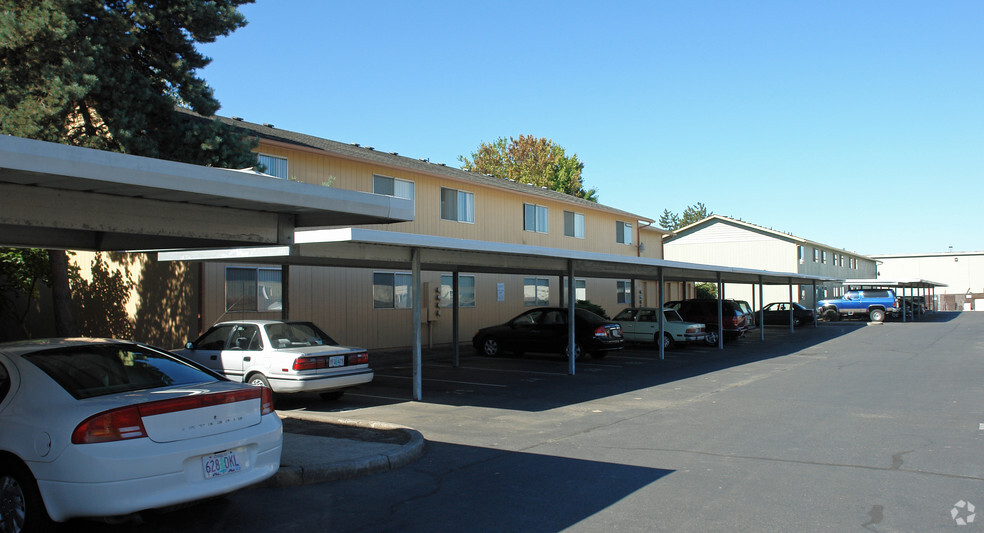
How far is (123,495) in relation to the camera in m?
4.66

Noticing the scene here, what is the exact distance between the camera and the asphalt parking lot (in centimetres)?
569

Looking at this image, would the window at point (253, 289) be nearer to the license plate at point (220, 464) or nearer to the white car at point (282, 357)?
the white car at point (282, 357)

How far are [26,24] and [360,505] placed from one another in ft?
36.2

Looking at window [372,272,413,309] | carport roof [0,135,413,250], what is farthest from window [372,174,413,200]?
carport roof [0,135,413,250]

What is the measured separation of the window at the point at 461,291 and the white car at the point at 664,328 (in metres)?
5.43

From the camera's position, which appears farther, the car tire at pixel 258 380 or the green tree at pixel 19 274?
the green tree at pixel 19 274

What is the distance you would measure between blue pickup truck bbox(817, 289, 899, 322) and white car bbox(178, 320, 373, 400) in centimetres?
3818

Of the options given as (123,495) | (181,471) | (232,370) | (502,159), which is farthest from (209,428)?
(502,159)

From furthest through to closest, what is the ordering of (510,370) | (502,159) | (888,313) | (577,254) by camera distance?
(502,159) → (888,313) → (510,370) → (577,254)

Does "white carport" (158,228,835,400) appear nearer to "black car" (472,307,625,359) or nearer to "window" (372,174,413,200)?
"black car" (472,307,625,359)

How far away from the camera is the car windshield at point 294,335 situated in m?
11.7

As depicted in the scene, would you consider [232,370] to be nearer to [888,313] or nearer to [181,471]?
[181,471]

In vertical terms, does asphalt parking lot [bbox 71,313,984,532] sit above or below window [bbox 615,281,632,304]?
Answer: below

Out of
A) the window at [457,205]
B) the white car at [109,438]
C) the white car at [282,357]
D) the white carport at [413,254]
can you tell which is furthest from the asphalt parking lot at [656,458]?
the window at [457,205]
